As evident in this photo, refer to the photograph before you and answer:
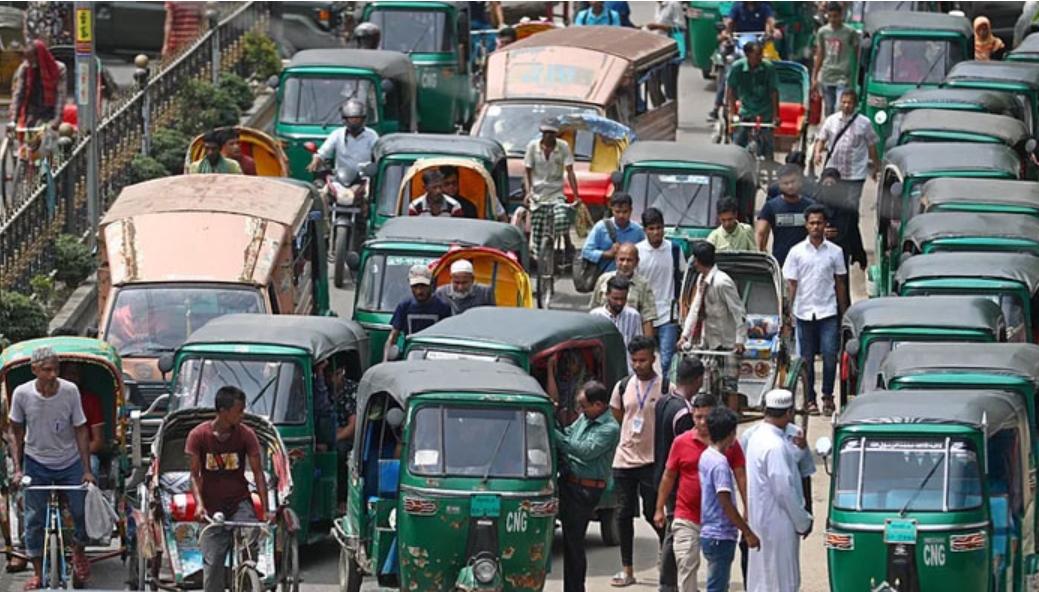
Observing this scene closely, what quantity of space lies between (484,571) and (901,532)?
261cm

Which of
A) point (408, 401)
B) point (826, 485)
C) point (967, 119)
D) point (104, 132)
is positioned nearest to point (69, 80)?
point (104, 132)

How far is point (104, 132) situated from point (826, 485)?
33.4ft

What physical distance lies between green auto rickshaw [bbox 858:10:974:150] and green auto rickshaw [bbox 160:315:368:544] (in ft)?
46.2

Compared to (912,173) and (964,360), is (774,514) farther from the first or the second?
(912,173)

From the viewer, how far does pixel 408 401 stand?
62.7 ft

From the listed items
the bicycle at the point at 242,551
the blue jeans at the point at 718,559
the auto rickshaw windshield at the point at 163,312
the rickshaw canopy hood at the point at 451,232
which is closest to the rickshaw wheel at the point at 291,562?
the bicycle at the point at 242,551

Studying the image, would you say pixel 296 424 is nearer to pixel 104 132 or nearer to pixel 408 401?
pixel 408 401

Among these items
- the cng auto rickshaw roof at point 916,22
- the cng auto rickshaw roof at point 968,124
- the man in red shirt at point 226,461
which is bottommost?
the man in red shirt at point 226,461

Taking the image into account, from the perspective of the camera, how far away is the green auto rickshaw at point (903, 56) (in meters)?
34.2

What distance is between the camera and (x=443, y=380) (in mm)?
19359

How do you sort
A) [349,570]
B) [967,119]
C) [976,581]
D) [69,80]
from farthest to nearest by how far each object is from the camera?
[69,80], [967,119], [349,570], [976,581]

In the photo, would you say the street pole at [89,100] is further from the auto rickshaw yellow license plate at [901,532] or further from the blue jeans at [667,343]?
the auto rickshaw yellow license plate at [901,532]

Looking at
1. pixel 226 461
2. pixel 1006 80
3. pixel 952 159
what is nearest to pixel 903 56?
pixel 1006 80

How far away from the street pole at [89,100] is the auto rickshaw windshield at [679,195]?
5.21 metres
